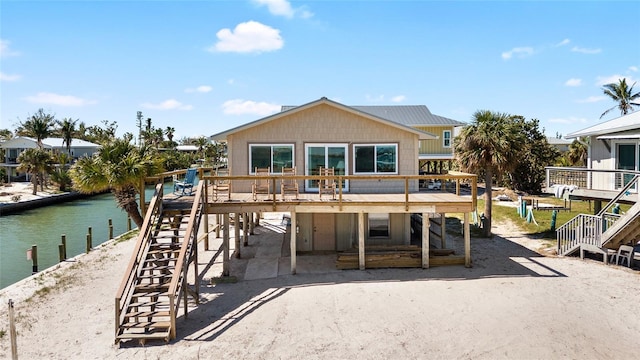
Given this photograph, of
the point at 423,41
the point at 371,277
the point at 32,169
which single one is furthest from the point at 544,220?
the point at 32,169

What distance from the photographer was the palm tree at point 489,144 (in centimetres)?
1791

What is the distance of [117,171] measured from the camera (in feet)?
42.4

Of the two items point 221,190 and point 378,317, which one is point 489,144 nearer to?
point 378,317

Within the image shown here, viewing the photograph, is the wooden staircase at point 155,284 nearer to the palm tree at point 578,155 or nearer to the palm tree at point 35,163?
the palm tree at point 35,163

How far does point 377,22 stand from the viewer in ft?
54.9

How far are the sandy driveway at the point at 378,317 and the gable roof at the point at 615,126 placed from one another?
209 inches

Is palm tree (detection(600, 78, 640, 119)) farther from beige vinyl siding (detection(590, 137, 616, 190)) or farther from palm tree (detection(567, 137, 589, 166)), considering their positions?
beige vinyl siding (detection(590, 137, 616, 190))

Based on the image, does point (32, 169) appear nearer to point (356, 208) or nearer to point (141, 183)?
point (141, 183)

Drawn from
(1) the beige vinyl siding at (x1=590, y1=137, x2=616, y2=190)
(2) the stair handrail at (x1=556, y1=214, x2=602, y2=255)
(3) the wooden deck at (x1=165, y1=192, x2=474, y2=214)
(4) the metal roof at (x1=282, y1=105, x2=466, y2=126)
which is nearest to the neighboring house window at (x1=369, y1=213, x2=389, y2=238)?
(3) the wooden deck at (x1=165, y1=192, x2=474, y2=214)

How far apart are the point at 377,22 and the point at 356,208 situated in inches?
334

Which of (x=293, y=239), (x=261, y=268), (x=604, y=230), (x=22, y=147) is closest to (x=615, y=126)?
(x=604, y=230)

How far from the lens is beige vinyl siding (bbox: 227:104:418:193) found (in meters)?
15.6

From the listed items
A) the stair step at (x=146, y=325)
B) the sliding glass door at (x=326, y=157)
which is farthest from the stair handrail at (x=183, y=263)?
the sliding glass door at (x=326, y=157)

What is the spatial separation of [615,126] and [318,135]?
39.2 ft
